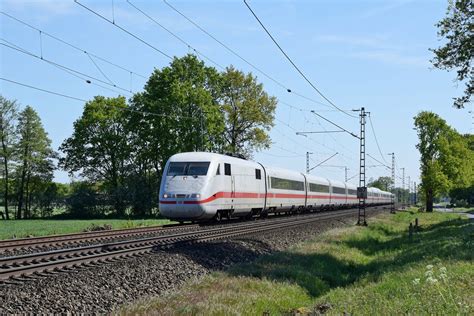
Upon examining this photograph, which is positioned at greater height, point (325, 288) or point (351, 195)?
point (351, 195)

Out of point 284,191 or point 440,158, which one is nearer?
point 284,191

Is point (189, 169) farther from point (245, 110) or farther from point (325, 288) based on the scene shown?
point (245, 110)

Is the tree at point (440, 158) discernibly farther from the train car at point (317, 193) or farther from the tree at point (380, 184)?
the tree at point (380, 184)

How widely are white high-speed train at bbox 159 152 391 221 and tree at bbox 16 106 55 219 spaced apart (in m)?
39.2

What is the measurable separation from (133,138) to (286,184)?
96.9 feet

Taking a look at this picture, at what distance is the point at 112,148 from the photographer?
66062mm

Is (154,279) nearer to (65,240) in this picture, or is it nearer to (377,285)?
(377,285)

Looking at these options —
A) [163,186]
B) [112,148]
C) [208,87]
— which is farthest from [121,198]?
[163,186]

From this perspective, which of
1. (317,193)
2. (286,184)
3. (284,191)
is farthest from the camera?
(317,193)

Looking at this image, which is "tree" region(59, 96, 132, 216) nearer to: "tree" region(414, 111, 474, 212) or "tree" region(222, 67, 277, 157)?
"tree" region(222, 67, 277, 157)

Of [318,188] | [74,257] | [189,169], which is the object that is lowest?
[74,257]

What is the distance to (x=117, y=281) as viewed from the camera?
1144 centimetres

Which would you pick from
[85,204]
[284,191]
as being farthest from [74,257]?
[85,204]

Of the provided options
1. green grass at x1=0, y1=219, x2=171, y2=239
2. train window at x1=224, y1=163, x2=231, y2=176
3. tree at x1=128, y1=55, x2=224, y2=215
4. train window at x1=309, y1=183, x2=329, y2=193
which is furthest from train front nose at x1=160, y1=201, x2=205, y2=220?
tree at x1=128, y1=55, x2=224, y2=215
